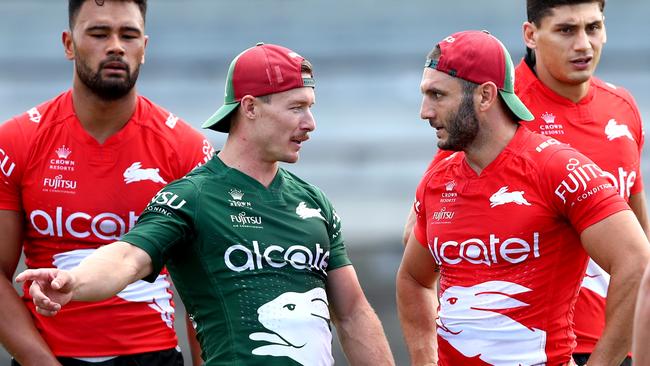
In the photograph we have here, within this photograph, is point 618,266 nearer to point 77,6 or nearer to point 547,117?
point 547,117

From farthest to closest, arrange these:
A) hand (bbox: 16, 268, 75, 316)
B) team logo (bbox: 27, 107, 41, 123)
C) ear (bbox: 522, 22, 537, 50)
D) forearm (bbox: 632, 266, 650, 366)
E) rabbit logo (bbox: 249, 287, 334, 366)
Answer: ear (bbox: 522, 22, 537, 50) → team logo (bbox: 27, 107, 41, 123) → rabbit logo (bbox: 249, 287, 334, 366) → hand (bbox: 16, 268, 75, 316) → forearm (bbox: 632, 266, 650, 366)

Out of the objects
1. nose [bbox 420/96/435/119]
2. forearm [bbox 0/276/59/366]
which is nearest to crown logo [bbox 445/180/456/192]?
nose [bbox 420/96/435/119]

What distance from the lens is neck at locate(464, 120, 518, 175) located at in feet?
13.9

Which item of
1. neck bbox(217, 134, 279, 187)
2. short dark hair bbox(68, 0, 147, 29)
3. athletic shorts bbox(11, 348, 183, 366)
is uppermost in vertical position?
short dark hair bbox(68, 0, 147, 29)

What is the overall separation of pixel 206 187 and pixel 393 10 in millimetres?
9758

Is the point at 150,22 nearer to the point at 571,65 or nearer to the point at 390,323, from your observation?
the point at 390,323

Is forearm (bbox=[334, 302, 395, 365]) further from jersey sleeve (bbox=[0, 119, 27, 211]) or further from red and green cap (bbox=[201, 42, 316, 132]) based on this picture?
jersey sleeve (bbox=[0, 119, 27, 211])

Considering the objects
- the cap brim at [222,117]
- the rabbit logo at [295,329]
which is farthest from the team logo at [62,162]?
the rabbit logo at [295,329]

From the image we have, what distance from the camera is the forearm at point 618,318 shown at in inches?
153

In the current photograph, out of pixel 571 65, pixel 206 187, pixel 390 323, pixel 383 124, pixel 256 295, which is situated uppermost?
pixel 571 65

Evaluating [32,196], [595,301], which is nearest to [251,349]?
[32,196]

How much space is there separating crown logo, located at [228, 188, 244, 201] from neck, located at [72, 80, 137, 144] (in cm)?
85

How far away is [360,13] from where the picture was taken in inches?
533

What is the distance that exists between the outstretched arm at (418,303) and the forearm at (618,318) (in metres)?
0.82
